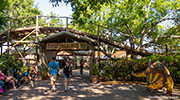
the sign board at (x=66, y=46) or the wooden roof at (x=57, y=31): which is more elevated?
the wooden roof at (x=57, y=31)

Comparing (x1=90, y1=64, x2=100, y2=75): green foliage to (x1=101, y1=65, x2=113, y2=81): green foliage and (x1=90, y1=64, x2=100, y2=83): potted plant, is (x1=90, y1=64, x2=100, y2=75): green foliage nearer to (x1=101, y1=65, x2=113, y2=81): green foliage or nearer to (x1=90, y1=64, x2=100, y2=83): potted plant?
(x1=90, y1=64, x2=100, y2=83): potted plant

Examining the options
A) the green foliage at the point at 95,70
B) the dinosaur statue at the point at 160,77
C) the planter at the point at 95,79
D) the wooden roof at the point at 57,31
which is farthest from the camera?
the wooden roof at the point at 57,31

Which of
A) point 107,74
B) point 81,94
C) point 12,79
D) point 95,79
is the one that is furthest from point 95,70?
point 12,79

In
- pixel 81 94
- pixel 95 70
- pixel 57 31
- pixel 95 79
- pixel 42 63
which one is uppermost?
pixel 57 31

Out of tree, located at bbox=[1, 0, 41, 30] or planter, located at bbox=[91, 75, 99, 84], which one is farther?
tree, located at bbox=[1, 0, 41, 30]

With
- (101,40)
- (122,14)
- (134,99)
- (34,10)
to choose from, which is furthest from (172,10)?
(34,10)

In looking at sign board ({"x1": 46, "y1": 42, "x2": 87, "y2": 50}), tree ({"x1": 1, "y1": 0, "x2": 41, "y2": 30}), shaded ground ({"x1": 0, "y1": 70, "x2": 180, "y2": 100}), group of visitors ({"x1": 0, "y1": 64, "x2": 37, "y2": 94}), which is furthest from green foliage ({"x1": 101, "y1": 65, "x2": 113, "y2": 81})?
tree ({"x1": 1, "y1": 0, "x2": 41, "y2": 30})

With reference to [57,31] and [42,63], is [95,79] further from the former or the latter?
[57,31]

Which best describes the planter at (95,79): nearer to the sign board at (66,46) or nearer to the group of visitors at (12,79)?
the sign board at (66,46)

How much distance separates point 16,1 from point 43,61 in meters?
20.8

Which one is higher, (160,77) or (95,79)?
(160,77)

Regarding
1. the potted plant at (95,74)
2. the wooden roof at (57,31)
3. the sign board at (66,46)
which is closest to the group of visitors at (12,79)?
the sign board at (66,46)

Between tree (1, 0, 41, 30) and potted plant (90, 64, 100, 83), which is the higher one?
tree (1, 0, 41, 30)

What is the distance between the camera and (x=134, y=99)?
645cm
